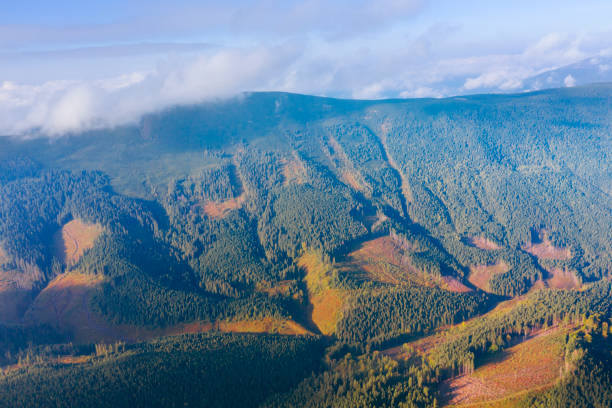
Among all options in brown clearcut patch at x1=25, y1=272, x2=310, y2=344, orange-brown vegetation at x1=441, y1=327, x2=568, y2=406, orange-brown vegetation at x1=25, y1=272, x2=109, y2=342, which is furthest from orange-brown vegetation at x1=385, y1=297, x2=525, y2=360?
orange-brown vegetation at x1=25, y1=272, x2=109, y2=342

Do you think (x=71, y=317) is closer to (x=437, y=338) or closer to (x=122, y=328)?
(x=122, y=328)

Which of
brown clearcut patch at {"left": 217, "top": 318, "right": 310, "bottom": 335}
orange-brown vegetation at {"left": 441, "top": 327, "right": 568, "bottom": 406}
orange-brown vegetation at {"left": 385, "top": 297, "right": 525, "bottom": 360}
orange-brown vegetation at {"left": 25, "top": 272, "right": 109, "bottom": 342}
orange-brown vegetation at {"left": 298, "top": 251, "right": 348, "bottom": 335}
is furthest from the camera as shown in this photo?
orange-brown vegetation at {"left": 25, "top": 272, "right": 109, "bottom": 342}

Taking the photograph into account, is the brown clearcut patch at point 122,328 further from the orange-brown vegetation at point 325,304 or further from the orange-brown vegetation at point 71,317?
the orange-brown vegetation at point 325,304

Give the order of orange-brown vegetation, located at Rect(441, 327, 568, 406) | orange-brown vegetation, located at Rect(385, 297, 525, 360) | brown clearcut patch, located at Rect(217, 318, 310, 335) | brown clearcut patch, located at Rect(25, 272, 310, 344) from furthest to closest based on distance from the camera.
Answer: brown clearcut patch, located at Rect(25, 272, 310, 344)
brown clearcut patch, located at Rect(217, 318, 310, 335)
orange-brown vegetation, located at Rect(385, 297, 525, 360)
orange-brown vegetation, located at Rect(441, 327, 568, 406)

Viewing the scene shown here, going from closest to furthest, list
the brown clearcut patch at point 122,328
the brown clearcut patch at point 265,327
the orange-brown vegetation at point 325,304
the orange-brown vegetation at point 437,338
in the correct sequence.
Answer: the orange-brown vegetation at point 437,338 → the brown clearcut patch at point 265,327 → the brown clearcut patch at point 122,328 → the orange-brown vegetation at point 325,304

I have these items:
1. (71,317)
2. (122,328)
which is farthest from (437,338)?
(71,317)

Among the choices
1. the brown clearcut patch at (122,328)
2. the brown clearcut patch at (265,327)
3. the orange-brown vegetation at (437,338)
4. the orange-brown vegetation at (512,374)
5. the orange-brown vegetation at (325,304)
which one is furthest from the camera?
the orange-brown vegetation at (325,304)

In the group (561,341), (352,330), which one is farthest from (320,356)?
(561,341)

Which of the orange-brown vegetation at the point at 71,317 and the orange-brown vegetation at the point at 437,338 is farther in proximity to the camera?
the orange-brown vegetation at the point at 71,317

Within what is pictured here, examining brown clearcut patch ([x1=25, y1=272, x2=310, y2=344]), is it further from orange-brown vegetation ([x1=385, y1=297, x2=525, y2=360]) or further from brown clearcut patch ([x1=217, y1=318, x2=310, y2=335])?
orange-brown vegetation ([x1=385, y1=297, x2=525, y2=360])

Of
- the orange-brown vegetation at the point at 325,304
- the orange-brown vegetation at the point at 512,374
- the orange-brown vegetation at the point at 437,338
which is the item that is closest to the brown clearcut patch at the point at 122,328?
the orange-brown vegetation at the point at 325,304
